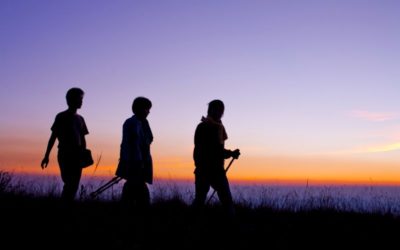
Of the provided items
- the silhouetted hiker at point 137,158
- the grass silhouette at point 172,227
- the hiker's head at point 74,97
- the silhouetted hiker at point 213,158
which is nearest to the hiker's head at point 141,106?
the silhouetted hiker at point 137,158

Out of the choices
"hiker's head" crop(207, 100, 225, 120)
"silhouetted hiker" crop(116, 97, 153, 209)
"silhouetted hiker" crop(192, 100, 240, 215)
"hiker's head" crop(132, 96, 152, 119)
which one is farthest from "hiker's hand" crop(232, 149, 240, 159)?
"hiker's head" crop(132, 96, 152, 119)

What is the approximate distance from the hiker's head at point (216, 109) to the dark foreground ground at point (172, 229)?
158cm

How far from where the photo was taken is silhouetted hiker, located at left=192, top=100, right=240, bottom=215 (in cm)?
763

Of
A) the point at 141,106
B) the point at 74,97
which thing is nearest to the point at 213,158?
the point at 141,106

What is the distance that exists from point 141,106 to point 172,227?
1855mm

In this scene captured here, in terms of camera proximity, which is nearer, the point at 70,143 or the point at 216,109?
the point at 70,143

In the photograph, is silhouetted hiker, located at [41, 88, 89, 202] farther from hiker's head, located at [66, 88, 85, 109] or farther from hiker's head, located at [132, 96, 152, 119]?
hiker's head, located at [132, 96, 152, 119]

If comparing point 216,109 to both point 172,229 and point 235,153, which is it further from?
point 172,229

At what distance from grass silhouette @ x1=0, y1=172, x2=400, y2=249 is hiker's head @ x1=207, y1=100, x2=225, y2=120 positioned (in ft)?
5.10

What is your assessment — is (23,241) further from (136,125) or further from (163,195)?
(163,195)

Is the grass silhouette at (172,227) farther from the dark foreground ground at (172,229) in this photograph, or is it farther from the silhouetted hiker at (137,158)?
the silhouetted hiker at (137,158)

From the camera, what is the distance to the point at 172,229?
6.46 m

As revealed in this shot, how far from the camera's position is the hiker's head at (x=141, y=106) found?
7.31 m

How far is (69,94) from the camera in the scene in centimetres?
727
